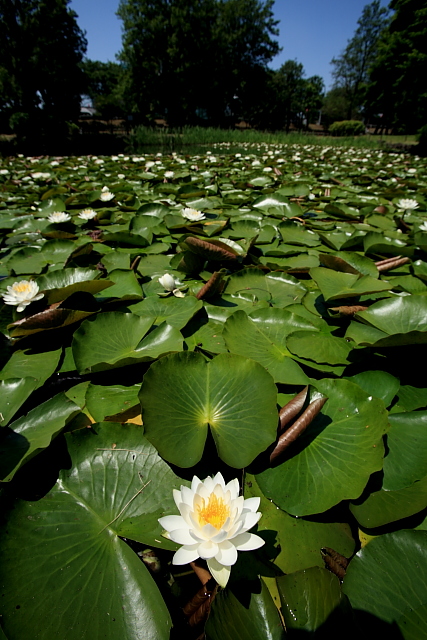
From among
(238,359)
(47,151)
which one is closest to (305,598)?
(238,359)

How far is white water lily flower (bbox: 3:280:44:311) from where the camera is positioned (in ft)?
3.39

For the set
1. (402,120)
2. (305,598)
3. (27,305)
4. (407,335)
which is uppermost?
(402,120)

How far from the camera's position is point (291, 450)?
688 mm

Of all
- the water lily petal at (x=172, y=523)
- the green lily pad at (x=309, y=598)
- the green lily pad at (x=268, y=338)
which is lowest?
the green lily pad at (x=309, y=598)

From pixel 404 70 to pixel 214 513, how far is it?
17156 millimetres

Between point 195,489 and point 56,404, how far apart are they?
382mm

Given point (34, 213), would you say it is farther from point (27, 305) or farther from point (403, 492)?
point (403, 492)

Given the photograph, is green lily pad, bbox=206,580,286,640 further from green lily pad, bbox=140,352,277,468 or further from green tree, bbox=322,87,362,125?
green tree, bbox=322,87,362,125

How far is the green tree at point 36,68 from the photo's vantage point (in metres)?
12.5

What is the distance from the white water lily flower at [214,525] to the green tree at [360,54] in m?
31.3

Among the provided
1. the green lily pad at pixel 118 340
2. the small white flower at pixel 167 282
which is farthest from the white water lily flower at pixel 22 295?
the small white flower at pixel 167 282

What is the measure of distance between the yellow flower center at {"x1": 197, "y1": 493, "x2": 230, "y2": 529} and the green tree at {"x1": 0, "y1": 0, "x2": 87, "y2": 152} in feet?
46.8

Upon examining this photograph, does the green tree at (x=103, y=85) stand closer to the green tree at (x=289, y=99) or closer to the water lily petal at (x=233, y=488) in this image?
the green tree at (x=289, y=99)

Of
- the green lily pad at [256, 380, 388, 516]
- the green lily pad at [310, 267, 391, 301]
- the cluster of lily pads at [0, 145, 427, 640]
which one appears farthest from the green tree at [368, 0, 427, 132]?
the green lily pad at [256, 380, 388, 516]
